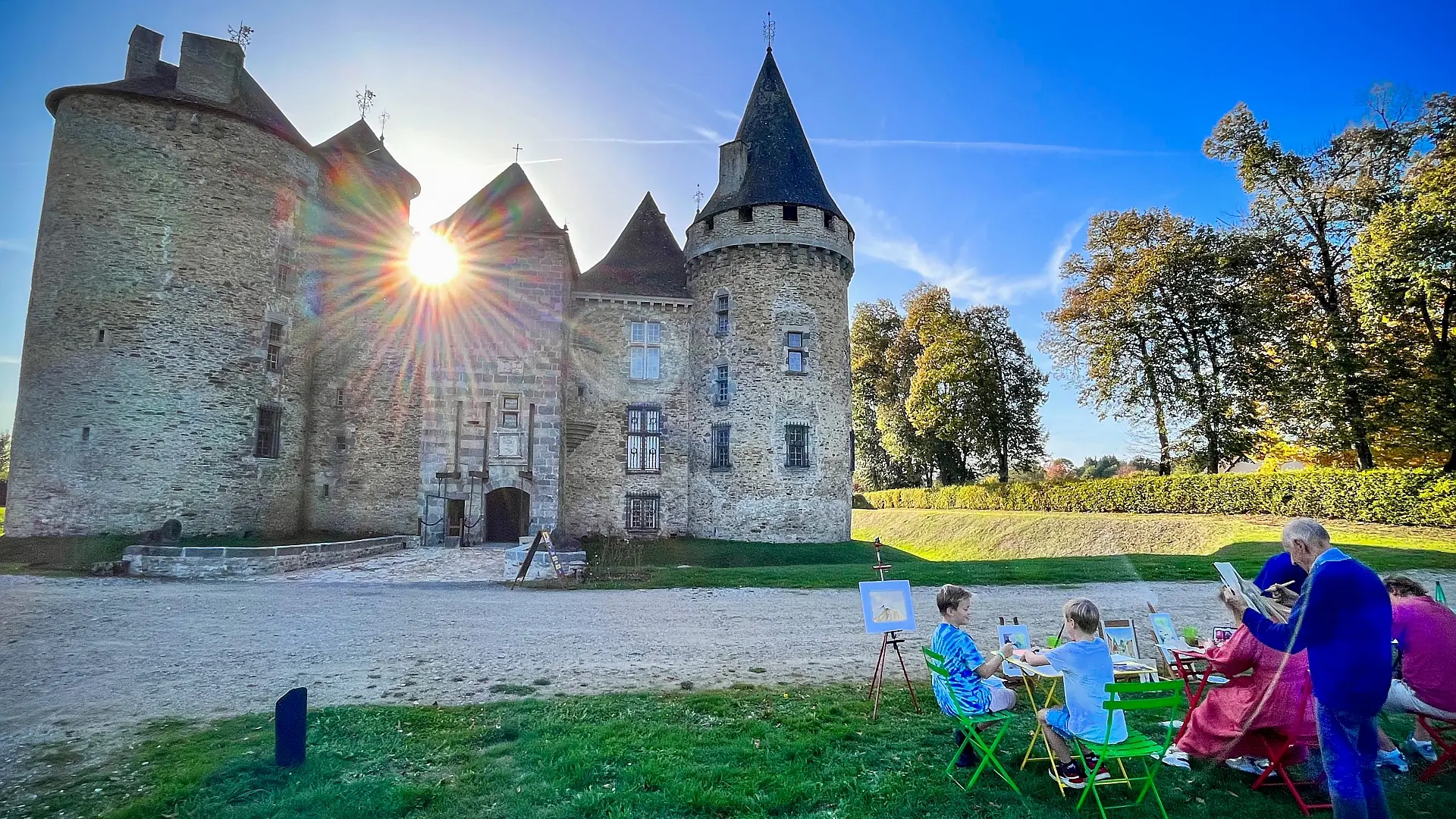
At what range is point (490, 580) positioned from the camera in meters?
15.4

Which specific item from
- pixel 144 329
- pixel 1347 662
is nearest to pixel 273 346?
pixel 144 329

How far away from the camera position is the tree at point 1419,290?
18969 millimetres

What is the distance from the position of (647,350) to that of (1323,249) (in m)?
24.9

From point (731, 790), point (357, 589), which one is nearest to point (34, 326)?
point (357, 589)

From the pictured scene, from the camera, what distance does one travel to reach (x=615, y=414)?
25.7 meters

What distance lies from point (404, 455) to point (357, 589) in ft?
40.9

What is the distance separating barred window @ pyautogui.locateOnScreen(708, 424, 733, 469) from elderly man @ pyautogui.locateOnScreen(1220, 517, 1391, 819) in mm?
21271

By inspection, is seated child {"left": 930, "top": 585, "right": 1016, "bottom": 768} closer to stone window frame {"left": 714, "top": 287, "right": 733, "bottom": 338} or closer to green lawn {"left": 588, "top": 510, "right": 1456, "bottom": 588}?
green lawn {"left": 588, "top": 510, "right": 1456, "bottom": 588}

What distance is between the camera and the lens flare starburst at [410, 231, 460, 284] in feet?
81.0

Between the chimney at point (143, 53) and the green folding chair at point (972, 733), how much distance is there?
30251mm

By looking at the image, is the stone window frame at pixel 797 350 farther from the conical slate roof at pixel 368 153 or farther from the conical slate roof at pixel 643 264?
the conical slate roof at pixel 368 153

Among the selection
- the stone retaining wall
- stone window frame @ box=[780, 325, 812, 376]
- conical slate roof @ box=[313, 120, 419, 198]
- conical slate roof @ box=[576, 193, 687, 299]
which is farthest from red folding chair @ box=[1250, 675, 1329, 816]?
conical slate roof @ box=[313, 120, 419, 198]

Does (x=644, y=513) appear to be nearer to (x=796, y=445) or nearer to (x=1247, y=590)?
(x=796, y=445)

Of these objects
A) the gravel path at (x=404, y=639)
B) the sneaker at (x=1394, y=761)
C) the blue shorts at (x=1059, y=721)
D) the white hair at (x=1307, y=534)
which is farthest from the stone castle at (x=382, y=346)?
the white hair at (x=1307, y=534)
